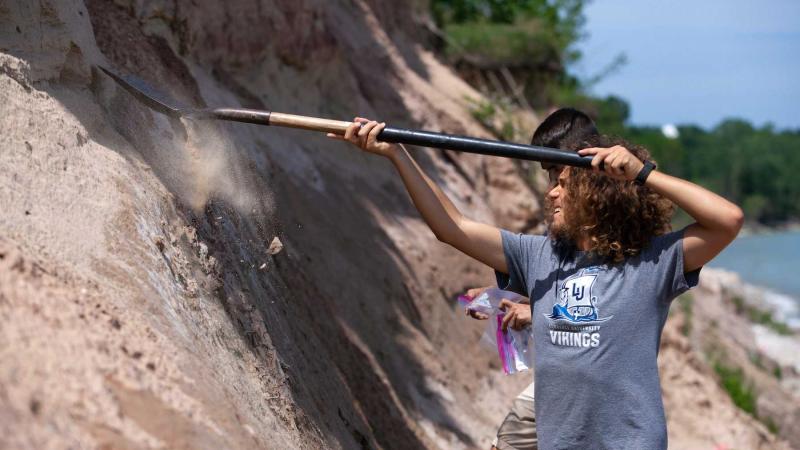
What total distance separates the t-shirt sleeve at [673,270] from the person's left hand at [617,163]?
0.25m

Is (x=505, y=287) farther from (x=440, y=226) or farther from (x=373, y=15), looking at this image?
(x=373, y=15)

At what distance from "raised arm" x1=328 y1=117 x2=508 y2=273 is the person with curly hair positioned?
0.14 metres

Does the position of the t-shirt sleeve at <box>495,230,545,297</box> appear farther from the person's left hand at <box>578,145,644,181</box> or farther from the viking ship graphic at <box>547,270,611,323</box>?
the person's left hand at <box>578,145,644,181</box>

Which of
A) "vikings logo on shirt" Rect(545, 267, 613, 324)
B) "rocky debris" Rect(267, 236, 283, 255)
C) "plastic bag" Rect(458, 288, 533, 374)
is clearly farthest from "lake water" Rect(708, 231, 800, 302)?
"vikings logo on shirt" Rect(545, 267, 613, 324)

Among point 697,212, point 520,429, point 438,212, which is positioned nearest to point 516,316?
point 520,429

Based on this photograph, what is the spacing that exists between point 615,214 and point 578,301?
0.32 m

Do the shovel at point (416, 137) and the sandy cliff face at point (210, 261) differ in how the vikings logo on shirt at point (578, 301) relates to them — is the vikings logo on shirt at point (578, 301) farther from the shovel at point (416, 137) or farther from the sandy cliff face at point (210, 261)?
the sandy cliff face at point (210, 261)

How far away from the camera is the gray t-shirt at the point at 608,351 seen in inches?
130

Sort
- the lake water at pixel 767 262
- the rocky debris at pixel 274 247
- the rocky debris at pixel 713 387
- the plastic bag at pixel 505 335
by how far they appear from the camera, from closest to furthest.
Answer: the plastic bag at pixel 505 335, the rocky debris at pixel 274 247, the rocky debris at pixel 713 387, the lake water at pixel 767 262

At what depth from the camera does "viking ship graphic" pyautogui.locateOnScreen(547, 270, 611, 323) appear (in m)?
3.38

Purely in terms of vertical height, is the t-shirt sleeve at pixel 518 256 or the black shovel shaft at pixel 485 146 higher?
the black shovel shaft at pixel 485 146

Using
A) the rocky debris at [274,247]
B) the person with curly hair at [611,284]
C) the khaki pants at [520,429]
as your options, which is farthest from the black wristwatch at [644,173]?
the rocky debris at [274,247]

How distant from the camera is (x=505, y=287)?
376 cm

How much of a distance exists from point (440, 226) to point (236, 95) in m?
3.83
